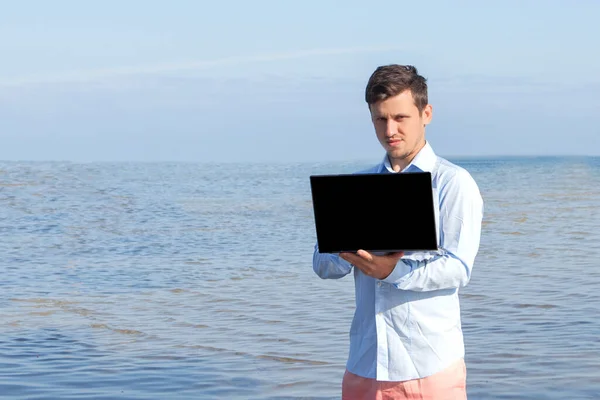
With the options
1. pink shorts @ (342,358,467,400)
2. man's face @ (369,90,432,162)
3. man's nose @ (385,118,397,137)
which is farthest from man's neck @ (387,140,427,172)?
pink shorts @ (342,358,467,400)

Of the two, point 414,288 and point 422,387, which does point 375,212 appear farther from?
point 422,387

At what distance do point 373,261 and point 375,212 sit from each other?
0.50ft

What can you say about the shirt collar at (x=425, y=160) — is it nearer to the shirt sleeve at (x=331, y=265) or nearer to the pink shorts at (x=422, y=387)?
the shirt sleeve at (x=331, y=265)

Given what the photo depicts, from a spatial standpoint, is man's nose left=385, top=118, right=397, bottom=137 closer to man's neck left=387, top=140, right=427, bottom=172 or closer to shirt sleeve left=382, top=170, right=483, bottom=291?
man's neck left=387, top=140, right=427, bottom=172

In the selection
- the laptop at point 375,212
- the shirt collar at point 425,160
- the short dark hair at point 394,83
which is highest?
the short dark hair at point 394,83

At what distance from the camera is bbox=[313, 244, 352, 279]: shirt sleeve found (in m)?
2.99

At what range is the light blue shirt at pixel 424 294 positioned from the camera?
2865 mm

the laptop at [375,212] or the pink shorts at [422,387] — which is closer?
the laptop at [375,212]

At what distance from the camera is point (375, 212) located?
273 cm

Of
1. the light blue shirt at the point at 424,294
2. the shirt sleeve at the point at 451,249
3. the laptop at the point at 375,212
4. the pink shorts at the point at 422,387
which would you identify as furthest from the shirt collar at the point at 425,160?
the pink shorts at the point at 422,387

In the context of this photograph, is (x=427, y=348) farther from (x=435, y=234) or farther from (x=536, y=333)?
(x=536, y=333)

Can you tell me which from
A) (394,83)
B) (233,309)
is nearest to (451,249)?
(394,83)

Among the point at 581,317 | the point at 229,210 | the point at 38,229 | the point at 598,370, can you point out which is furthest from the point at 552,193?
the point at 598,370

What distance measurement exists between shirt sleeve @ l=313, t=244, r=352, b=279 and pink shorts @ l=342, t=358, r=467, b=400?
378 millimetres
